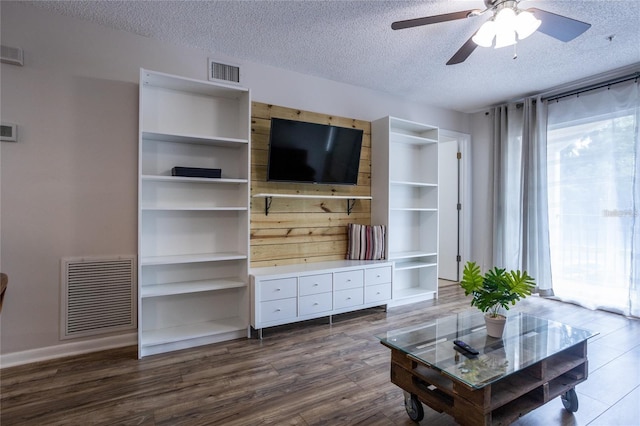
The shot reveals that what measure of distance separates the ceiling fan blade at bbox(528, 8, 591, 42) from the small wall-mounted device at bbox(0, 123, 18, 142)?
3448mm

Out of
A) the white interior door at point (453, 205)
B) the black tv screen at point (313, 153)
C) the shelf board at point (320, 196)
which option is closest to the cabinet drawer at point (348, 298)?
the shelf board at point (320, 196)

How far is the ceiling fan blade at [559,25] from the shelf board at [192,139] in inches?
85.8

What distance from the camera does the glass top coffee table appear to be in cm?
135

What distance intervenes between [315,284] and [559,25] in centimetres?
255

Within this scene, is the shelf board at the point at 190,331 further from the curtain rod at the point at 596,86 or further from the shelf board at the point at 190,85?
the curtain rod at the point at 596,86

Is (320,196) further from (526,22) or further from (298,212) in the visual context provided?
(526,22)

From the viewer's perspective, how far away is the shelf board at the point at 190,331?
242 cm

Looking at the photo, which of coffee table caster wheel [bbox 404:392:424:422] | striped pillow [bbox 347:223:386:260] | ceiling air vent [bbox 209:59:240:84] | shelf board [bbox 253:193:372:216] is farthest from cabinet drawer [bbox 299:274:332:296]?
ceiling air vent [bbox 209:59:240:84]

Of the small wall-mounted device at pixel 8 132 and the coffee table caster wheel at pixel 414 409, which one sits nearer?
the coffee table caster wheel at pixel 414 409

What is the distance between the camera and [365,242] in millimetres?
3453

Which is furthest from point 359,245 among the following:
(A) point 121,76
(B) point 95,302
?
(A) point 121,76

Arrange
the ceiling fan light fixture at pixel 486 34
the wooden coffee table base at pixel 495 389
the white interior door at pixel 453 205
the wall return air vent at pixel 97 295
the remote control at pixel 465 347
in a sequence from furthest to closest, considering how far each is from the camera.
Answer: the white interior door at pixel 453 205 → the wall return air vent at pixel 97 295 → the ceiling fan light fixture at pixel 486 34 → the remote control at pixel 465 347 → the wooden coffee table base at pixel 495 389

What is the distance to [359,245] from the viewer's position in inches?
136

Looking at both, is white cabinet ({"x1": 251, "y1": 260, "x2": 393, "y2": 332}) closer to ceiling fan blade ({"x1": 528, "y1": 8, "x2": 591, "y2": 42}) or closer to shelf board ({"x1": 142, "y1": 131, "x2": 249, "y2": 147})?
shelf board ({"x1": 142, "y1": 131, "x2": 249, "y2": 147})
